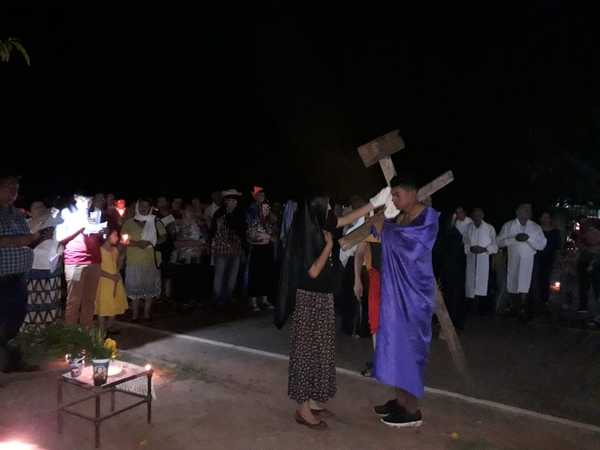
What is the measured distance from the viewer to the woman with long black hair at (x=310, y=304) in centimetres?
486

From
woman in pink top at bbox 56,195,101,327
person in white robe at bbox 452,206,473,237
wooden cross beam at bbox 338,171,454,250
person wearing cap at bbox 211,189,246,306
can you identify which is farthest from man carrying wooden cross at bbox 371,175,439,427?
person in white robe at bbox 452,206,473,237

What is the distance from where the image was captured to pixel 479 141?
14.3 metres

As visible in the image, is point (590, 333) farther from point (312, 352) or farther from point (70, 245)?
point (70, 245)

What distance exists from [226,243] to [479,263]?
450 centimetres

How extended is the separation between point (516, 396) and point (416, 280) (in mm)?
2035

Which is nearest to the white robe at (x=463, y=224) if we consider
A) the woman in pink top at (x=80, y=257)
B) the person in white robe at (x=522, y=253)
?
the person in white robe at (x=522, y=253)

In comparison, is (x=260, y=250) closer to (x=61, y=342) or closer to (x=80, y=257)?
(x=80, y=257)

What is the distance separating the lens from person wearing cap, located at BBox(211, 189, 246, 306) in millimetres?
10195

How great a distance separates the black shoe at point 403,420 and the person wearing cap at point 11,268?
383 centimetres

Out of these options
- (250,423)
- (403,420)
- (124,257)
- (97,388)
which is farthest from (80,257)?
(403,420)

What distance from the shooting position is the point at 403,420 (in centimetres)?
499

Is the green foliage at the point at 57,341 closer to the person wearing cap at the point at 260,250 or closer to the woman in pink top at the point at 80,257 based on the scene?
the woman in pink top at the point at 80,257

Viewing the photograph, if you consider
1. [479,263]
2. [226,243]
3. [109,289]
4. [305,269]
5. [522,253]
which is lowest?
[109,289]

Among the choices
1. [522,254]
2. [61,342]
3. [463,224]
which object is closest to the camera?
[61,342]
